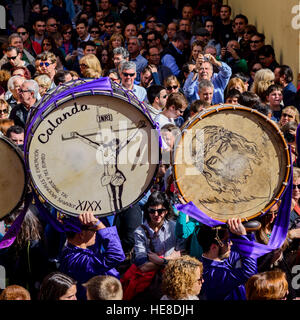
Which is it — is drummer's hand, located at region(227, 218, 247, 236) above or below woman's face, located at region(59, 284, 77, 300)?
above

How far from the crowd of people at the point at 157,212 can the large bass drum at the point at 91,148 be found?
0.19 metres

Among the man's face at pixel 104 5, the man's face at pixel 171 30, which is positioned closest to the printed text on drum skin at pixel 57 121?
the man's face at pixel 171 30

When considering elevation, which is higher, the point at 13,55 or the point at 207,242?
the point at 13,55

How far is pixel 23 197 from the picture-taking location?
4.49 metres

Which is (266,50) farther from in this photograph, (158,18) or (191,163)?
(191,163)

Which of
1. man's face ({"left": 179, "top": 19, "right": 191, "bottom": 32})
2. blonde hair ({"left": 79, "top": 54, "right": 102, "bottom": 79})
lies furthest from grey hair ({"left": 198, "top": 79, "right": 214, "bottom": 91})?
man's face ({"left": 179, "top": 19, "right": 191, "bottom": 32})

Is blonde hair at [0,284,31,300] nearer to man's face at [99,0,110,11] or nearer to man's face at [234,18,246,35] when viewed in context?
man's face at [234,18,246,35]

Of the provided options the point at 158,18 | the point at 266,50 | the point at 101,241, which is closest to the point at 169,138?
the point at 101,241

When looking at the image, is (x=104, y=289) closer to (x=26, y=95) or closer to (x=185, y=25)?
(x=26, y=95)

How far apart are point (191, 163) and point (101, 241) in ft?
2.66

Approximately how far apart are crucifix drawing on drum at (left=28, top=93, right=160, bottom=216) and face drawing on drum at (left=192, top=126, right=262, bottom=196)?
13.7 inches

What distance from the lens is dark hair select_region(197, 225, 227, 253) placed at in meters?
4.48

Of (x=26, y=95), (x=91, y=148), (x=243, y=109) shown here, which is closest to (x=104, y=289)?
(x=91, y=148)

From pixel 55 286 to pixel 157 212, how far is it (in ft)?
3.94
